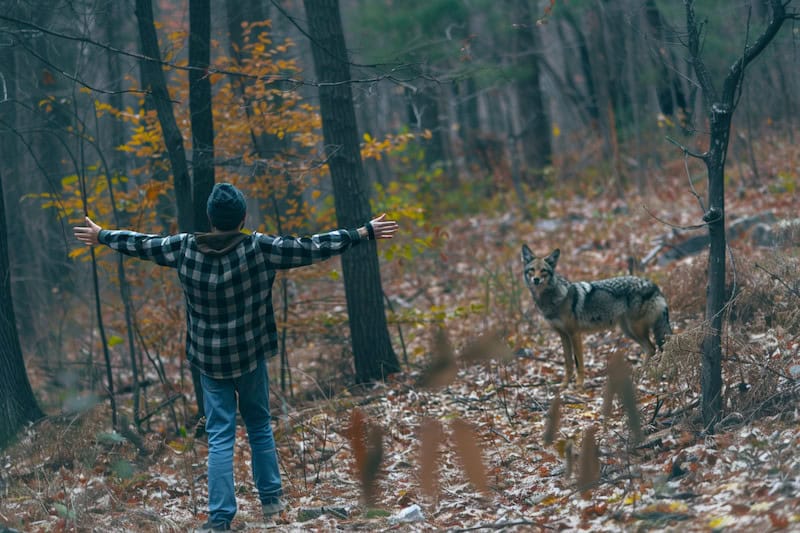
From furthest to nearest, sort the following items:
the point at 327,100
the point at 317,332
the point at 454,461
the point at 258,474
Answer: the point at 317,332 < the point at 327,100 < the point at 454,461 < the point at 258,474

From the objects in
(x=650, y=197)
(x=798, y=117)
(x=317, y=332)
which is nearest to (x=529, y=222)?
(x=650, y=197)

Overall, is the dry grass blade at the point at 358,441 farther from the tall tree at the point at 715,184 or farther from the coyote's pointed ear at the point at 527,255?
the coyote's pointed ear at the point at 527,255

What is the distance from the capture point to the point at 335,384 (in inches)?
364

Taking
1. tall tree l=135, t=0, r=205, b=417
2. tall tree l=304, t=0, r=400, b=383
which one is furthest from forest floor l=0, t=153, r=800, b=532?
tall tree l=135, t=0, r=205, b=417

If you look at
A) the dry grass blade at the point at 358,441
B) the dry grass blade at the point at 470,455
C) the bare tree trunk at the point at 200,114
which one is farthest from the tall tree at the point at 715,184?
the bare tree trunk at the point at 200,114

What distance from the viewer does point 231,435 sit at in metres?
5.25

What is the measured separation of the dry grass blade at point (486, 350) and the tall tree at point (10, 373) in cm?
470

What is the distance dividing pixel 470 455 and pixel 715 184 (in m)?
2.87

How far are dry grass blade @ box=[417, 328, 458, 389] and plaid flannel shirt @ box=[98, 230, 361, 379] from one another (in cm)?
331

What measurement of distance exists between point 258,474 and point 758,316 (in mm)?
5401

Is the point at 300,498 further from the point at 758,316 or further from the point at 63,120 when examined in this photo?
the point at 63,120

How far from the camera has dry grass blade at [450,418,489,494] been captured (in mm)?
6004

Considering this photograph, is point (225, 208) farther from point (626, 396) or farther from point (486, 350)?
point (486, 350)

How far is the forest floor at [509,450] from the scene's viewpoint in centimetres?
501
